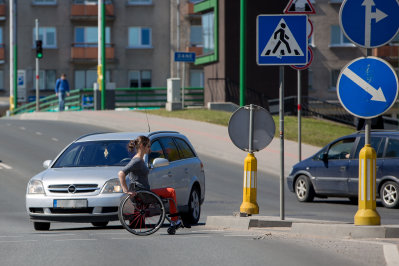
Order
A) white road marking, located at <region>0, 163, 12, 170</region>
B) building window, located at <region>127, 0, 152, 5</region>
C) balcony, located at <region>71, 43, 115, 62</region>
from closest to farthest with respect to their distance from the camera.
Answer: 1. white road marking, located at <region>0, 163, 12, 170</region>
2. building window, located at <region>127, 0, 152, 5</region>
3. balcony, located at <region>71, 43, 115, 62</region>

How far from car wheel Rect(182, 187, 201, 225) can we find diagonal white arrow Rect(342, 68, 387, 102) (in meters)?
4.28

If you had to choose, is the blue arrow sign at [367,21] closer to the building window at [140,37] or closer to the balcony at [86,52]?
the balcony at [86,52]

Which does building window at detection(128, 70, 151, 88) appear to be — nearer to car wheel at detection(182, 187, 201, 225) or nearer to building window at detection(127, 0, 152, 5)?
building window at detection(127, 0, 152, 5)

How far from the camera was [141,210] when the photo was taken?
12719 mm

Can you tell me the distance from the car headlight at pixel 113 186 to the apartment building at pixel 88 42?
58412mm

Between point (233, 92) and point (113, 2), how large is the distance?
27.2 meters

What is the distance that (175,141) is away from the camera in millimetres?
15828

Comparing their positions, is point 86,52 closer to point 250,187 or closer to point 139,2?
point 139,2

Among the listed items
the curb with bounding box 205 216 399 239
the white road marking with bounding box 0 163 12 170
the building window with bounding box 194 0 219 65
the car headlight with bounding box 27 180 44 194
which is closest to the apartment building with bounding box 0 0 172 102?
the building window with bounding box 194 0 219 65

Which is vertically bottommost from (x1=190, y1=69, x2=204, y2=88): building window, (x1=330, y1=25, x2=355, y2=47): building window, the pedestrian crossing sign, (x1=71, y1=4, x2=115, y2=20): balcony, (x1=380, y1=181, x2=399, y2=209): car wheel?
(x1=380, y1=181, x2=399, y2=209): car wheel

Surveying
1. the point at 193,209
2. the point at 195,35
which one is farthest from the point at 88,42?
the point at 193,209

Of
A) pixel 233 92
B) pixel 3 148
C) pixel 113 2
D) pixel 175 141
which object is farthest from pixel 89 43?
pixel 175 141

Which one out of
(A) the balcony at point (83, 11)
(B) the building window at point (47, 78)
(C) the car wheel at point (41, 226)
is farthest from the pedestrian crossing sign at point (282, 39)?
(B) the building window at point (47, 78)

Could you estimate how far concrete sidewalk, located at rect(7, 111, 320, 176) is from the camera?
28.5m
